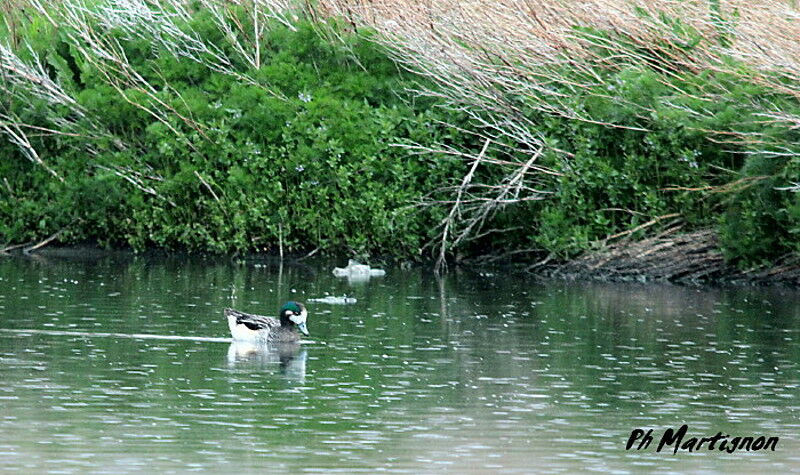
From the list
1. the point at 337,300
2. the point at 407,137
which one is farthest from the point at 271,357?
the point at 407,137

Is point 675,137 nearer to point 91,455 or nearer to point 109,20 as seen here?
point 109,20

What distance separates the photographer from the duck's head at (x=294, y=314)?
1833cm

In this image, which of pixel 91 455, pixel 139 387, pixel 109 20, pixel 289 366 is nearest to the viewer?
pixel 91 455

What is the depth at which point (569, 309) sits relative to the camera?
21.8 m

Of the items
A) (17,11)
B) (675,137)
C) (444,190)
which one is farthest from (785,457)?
(17,11)

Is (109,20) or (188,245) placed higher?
(109,20)

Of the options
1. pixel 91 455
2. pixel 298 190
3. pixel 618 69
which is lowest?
pixel 91 455

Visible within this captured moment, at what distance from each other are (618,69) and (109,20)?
8358 mm

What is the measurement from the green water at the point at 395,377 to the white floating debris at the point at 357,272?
801 mm

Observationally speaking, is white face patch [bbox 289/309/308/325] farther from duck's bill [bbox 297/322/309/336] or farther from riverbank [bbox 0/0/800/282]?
riverbank [bbox 0/0/800/282]

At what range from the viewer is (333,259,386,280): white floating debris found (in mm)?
25578

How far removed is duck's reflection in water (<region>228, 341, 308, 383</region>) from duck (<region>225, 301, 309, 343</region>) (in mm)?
82

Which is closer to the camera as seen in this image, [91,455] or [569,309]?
[91,455]

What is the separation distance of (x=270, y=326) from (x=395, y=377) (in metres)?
2.67
